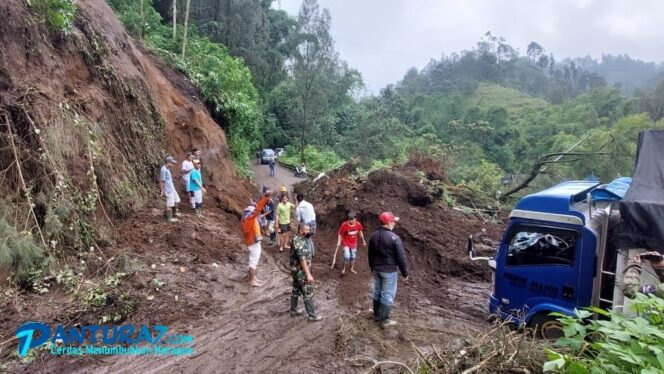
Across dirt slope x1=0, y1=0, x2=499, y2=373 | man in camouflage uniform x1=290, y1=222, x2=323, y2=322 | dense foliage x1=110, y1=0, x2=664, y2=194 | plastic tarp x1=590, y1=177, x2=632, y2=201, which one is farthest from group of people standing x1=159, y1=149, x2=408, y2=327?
dense foliage x1=110, y1=0, x2=664, y2=194

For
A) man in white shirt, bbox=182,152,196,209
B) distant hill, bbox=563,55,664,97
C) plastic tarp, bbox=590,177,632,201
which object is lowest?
man in white shirt, bbox=182,152,196,209

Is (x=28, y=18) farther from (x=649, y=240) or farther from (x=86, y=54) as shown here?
(x=649, y=240)

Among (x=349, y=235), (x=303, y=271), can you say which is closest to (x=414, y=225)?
(x=349, y=235)

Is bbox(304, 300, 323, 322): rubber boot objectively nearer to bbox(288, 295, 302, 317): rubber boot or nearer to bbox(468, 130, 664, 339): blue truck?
bbox(288, 295, 302, 317): rubber boot

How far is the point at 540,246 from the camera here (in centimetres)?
591

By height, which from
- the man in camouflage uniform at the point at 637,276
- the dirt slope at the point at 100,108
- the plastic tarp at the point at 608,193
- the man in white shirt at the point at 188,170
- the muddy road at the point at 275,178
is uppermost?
the dirt slope at the point at 100,108

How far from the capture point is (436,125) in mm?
53562

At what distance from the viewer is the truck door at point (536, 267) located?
5.58 m

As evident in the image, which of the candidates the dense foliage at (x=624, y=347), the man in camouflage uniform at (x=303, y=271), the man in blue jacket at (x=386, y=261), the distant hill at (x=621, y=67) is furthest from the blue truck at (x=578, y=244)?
the distant hill at (x=621, y=67)

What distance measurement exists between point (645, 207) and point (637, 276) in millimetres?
759

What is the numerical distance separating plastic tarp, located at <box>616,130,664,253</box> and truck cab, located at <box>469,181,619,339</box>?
0.46m

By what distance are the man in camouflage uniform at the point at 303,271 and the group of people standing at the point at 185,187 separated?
4.77m

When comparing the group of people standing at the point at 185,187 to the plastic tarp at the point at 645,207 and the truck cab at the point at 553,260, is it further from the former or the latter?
the plastic tarp at the point at 645,207

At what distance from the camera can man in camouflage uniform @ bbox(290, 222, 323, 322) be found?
661cm
